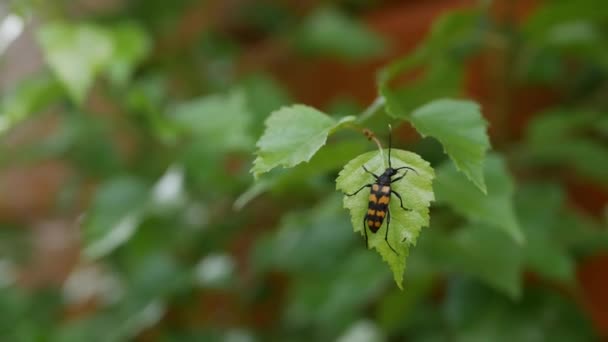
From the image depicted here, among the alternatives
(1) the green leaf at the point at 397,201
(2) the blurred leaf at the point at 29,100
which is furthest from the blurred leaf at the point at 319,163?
(2) the blurred leaf at the point at 29,100

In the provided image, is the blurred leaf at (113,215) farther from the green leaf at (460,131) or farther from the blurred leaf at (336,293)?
the green leaf at (460,131)

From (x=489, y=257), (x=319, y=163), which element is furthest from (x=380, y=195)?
(x=489, y=257)

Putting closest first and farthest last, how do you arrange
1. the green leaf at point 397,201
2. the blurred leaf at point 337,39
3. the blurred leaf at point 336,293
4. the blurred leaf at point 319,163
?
the green leaf at point 397,201, the blurred leaf at point 319,163, the blurred leaf at point 336,293, the blurred leaf at point 337,39

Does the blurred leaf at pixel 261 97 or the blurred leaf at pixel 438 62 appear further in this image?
the blurred leaf at pixel 261 97

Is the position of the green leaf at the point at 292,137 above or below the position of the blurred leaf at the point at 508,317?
above

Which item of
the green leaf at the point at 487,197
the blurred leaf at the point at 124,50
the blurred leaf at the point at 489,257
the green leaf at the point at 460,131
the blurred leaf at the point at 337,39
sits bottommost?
the blurred leaf at the point at 489,257

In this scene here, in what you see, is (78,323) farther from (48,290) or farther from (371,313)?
(371,313)
